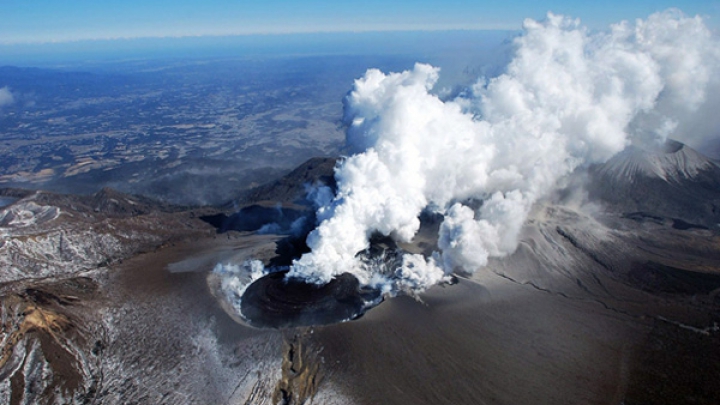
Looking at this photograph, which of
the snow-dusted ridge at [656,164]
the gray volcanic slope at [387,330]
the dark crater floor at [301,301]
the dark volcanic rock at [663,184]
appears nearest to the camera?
the gray volcanic slope at [387,330]

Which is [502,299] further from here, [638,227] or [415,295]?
[638,227]

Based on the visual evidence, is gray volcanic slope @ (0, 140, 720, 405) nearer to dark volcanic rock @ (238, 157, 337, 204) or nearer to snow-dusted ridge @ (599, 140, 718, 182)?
snow-dusted ridge @ (599, 140, 718, 182)

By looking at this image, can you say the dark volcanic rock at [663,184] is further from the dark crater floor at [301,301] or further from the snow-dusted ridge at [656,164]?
the dark crater floor at [301,301]

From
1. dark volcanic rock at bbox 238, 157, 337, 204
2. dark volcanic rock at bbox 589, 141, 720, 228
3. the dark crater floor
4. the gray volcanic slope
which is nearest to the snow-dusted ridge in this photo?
dark volcanic rock at bbox 589, 141, 720, 228

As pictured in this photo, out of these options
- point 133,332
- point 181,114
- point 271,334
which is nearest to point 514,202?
point 271,334

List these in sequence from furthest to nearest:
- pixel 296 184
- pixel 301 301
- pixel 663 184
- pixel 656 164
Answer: pixel 296 184
pixel 656 164
pixel 663 184
pixel 301 301

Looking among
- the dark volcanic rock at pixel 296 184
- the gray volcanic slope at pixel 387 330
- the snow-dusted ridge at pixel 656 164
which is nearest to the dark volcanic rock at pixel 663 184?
the snow-dusted ridge at pixel 656 164

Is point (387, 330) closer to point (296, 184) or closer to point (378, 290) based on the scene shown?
point (378, 290)

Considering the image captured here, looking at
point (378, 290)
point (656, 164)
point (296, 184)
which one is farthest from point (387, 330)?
point (656, 164)
